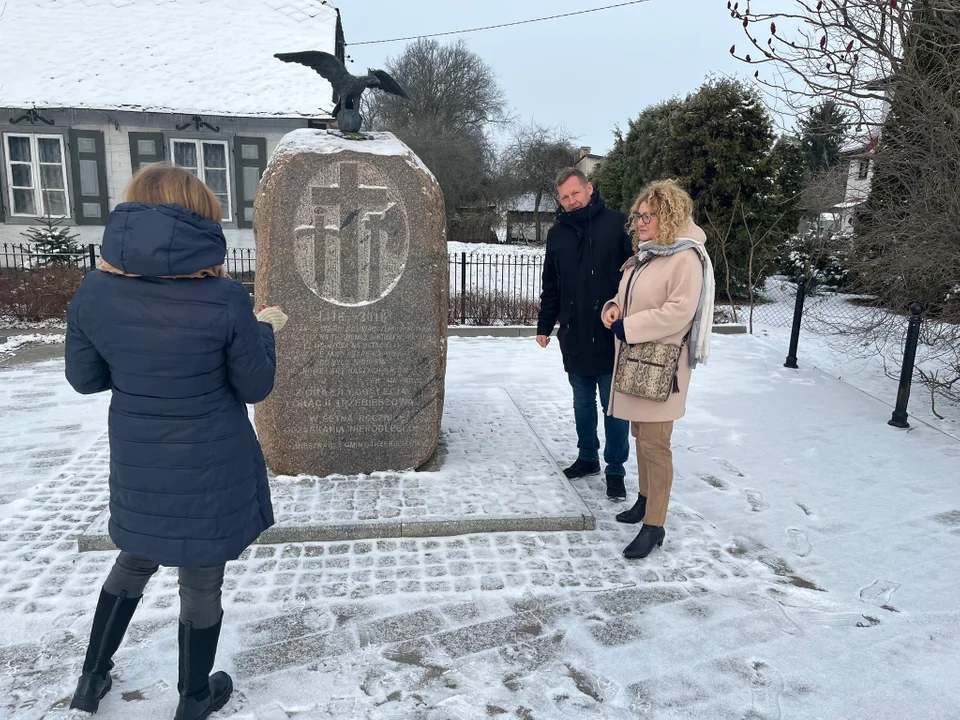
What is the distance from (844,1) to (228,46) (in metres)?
13.3

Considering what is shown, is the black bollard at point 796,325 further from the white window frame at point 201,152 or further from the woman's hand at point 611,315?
the white window frame at point 201,152

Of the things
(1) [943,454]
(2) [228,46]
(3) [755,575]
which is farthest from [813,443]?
(2) [228,46]

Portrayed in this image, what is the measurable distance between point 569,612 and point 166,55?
50.6ft

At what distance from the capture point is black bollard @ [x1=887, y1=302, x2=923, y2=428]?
5664 mm

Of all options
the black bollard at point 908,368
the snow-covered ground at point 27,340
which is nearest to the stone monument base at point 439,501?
the black bollard at point 908,368

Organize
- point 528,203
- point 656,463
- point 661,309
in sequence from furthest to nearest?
point 528,203, point 656,463, point 661,309

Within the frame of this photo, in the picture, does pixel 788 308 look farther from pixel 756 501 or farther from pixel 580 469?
pixel 580 469

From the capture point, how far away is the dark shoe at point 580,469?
4.55 meters

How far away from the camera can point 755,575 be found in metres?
3.33

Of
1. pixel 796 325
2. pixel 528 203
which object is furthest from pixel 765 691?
pixel 528 203

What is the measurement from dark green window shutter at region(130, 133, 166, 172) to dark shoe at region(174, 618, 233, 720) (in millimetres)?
13656

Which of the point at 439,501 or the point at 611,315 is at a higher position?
the point at 611,315

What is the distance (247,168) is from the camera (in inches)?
551

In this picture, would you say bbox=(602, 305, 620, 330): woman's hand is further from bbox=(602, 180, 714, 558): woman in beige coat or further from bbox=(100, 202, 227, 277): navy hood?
bbox=(100, 202, 227, 277): navy hood
